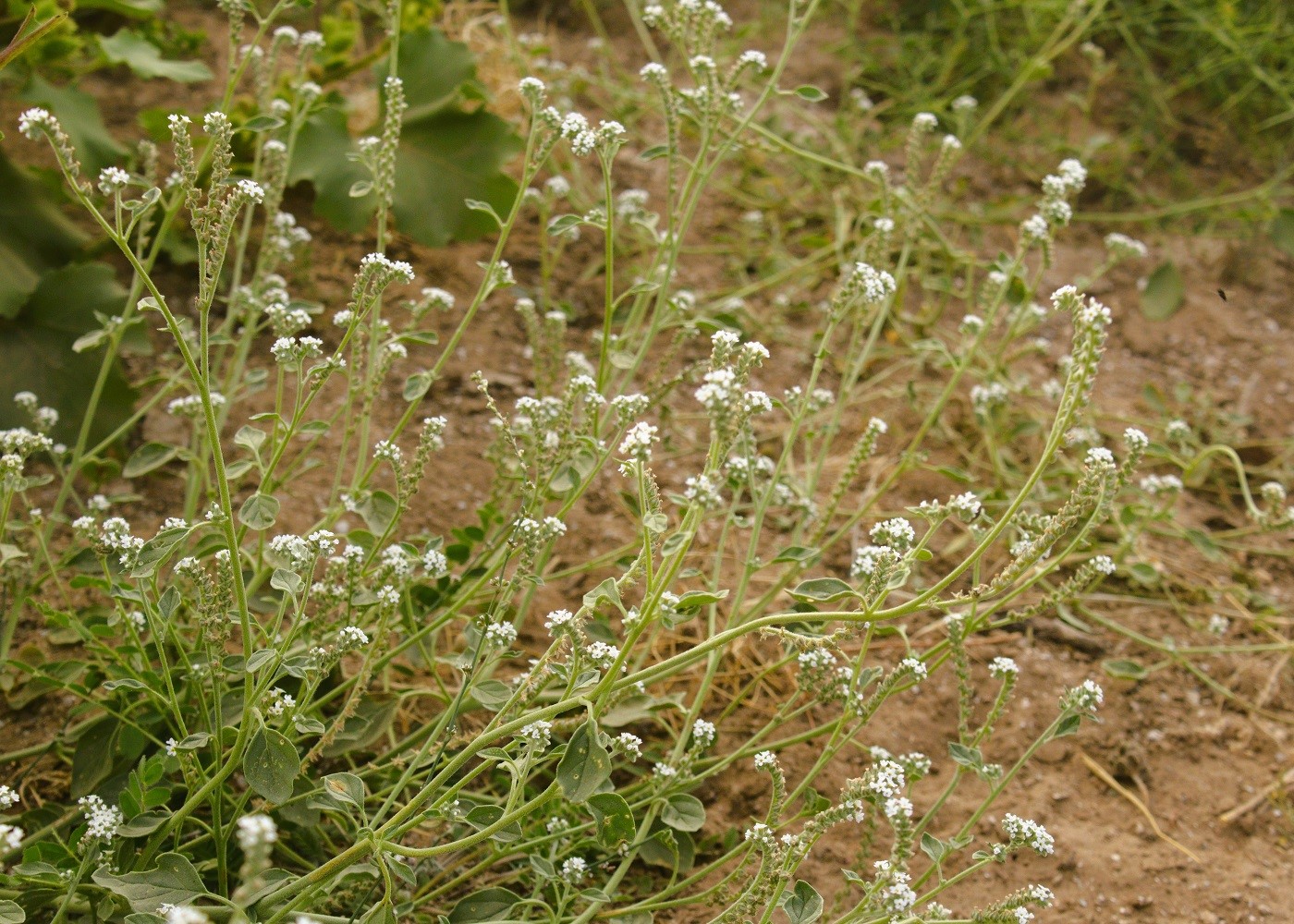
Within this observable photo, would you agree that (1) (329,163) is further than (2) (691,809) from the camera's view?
Yes

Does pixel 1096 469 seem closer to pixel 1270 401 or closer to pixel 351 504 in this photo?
pixel 351 504

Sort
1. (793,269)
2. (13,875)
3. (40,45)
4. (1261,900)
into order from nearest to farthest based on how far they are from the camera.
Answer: (13,875), (1261,900), (40,45), (793,269)

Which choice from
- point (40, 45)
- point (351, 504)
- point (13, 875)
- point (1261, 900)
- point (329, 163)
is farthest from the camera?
point (329, 163)

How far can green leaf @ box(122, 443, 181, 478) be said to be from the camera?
1.75 m

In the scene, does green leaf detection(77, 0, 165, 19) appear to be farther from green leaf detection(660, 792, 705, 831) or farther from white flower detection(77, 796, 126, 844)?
green leaf detection(660, 792, 705, 831)

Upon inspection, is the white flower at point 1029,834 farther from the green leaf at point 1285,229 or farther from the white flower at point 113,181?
the green leaf at point 1285,229

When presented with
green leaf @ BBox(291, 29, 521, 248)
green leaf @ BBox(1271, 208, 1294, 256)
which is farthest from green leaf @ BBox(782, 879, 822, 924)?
green leaf @ BBox(1271, 208, 1294, 256)

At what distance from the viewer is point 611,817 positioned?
1.39 metres

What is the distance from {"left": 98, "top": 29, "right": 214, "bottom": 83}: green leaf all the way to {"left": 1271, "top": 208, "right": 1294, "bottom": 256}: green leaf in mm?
2733

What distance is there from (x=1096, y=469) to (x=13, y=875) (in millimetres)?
1315

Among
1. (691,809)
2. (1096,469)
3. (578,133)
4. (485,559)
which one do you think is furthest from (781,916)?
(578,133)

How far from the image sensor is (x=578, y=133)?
1.60m

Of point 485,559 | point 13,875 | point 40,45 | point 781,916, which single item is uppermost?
point 40,45

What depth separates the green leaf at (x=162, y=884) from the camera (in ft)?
4.23
